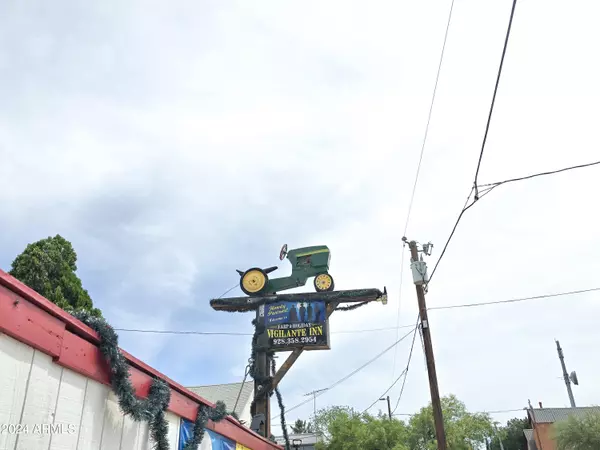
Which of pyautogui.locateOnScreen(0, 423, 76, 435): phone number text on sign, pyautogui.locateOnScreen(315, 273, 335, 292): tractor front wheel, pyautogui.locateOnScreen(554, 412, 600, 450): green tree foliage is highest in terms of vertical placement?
pyautogui.locateOnScreen(315, 273, 335, 292): tractor front wheel

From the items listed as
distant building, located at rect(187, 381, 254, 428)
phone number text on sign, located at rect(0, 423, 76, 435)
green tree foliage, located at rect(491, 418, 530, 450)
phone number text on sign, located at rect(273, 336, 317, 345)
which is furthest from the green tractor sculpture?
green tree foliage, located at rect(491, 418, 530, 450)

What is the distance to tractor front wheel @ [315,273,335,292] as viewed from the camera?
49.4 feet

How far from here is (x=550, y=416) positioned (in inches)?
1415

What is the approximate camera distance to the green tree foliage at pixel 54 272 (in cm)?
1042

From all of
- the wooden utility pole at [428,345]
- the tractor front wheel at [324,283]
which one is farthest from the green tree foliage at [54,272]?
the wooden utility pole at [428,345]

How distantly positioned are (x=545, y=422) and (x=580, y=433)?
35.2 feet

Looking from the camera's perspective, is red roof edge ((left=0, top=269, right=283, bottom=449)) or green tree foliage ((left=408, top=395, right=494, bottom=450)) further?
green tree foliage ((left=408, top=395, right=494, bottom=450))

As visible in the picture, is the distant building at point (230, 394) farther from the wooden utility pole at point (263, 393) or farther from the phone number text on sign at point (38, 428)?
the phone number text on sign at point (38, 428)

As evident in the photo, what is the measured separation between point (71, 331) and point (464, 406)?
31.8 m

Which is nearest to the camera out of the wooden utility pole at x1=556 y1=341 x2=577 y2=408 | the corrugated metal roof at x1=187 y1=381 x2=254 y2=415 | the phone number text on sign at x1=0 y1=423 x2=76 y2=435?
the phone number text on sign at x1=0 y1=423 x2=76 y2=435

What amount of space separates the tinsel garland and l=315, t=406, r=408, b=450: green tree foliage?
66.6 ft

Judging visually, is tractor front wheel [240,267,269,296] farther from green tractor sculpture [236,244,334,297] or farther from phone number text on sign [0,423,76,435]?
phone number text on sign [0,423,76,435]

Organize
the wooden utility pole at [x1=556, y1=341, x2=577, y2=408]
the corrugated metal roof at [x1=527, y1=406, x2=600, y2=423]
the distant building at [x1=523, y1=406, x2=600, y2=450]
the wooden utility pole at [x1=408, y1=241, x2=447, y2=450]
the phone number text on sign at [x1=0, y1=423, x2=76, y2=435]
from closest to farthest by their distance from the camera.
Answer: the phone number text on sign at [x1=0, y1=423, x2=76, y2=435] < the wooden utility pole at [x1=408, y1=241, x2=447, y2=450] < the distant building at [x1=523, y1=406, x2=600, y2=450] < the corrugated metal roof at [x1=527, y1=406, x2=600, y2=423] < the wooden utility pole at [x1=556, y1=341, x2=577, y2=408]

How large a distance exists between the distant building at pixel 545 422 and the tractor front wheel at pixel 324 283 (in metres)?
18.6
